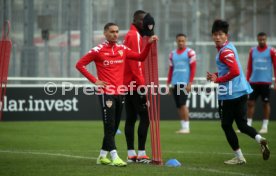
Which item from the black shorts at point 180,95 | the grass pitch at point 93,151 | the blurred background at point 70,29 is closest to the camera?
the grass pitch at point 93,151

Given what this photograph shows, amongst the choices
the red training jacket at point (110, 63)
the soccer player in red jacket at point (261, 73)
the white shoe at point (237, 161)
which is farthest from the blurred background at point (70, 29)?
the white shoe at point (237, 161)

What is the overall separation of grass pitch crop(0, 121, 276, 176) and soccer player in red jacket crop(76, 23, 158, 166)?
45 centimetres

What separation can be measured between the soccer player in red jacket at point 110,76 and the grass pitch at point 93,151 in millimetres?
454

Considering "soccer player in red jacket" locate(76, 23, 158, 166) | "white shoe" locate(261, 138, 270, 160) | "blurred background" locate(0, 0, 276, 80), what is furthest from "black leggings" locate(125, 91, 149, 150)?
"blurred background" locate(0, 0, 276, 80)

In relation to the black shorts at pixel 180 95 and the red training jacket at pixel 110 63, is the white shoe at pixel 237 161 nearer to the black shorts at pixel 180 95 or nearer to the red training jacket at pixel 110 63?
the red training jacket at pixel 110 63

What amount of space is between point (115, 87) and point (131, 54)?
2.08 ft

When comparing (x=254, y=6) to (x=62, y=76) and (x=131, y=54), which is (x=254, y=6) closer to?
(x=62, y=76)

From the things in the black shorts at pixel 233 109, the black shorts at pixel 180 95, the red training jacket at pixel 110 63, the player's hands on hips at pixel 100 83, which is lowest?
the black shorts at pixel 180 95

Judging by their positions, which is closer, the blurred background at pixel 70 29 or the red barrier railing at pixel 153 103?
the red barrier railing at pixel 153 103

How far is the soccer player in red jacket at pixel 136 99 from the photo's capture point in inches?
509

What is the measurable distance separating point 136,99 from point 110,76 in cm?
86

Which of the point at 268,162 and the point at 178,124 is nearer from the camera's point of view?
the point at 268,162

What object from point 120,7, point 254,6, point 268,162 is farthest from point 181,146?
point 254,6

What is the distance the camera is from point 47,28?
78.6 feet
